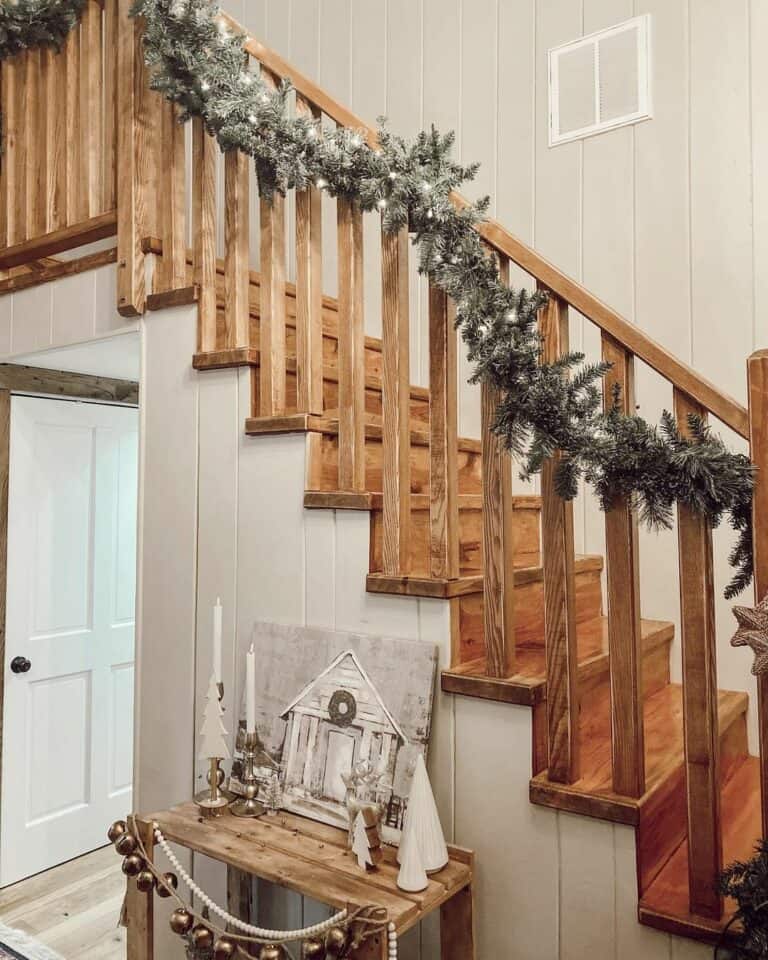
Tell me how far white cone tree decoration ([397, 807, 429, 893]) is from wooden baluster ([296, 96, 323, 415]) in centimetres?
103

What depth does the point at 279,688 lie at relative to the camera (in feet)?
6.46

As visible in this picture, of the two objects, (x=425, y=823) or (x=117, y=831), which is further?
(x=117, y=831)

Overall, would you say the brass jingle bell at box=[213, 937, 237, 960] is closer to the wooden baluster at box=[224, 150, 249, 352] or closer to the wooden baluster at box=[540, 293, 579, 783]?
the wooden baluster at box=[540, 293, 579, 783]

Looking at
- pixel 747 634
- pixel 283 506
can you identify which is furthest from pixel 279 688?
pixel 747 634

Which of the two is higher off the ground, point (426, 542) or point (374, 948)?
point (426, 542)

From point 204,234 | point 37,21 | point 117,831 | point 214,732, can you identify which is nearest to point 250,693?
point 214,732

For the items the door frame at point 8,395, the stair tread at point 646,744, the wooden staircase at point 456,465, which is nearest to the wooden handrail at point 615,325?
the wooden staircase at point 456,465

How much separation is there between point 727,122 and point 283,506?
1.85m

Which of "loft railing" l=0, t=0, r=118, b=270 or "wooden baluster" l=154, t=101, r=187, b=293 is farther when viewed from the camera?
"loft railing" l=0, t=0, r=118, b=270

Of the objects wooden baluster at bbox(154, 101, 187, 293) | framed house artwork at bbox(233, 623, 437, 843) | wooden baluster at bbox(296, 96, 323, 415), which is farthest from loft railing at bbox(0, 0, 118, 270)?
framed house artwork at bbox(233, 623, 437, 843)

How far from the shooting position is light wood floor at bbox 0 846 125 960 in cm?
274

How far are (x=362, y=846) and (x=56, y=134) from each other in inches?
92.0

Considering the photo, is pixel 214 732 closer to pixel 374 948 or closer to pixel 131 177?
pixel 374 948

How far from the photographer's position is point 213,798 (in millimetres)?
1861
